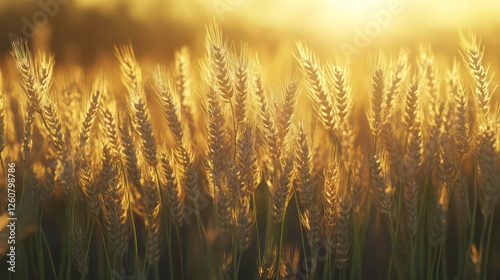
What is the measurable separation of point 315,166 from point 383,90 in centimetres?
31

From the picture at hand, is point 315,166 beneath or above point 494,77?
beneath

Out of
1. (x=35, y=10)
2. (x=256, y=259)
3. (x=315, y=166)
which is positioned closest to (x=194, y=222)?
(x=256, y=259)

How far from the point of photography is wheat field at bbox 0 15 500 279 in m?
2.11

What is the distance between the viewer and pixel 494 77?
2365 mm

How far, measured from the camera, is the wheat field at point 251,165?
2113 mm

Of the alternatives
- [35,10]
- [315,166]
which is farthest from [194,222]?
[35,10]

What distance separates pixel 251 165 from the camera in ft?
6.81

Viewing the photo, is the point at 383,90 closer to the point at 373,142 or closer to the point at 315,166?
the point at 373,142

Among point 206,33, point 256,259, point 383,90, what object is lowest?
point 256,259

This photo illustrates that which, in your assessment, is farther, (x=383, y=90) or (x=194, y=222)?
(x=194, y=222)

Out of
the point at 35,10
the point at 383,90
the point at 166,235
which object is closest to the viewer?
the point at 383,90

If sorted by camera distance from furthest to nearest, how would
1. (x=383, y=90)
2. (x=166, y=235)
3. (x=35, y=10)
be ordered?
1. (x=35, y=10)
2. (x=166, y=235)
3. (x=383, y=90)

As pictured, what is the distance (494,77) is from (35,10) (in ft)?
5.48

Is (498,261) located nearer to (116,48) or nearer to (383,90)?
(383,90)
